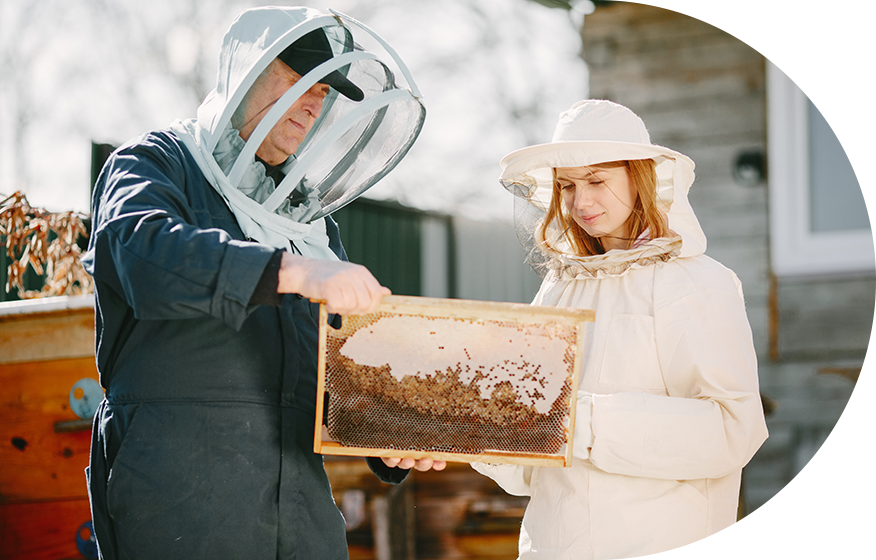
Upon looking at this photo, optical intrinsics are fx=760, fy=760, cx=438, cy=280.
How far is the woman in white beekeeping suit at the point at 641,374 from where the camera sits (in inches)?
79.0

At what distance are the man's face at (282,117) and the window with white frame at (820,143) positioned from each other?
15.0ft

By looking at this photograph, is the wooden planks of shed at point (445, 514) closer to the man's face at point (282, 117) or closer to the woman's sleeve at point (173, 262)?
the man's face at point (282, 117)

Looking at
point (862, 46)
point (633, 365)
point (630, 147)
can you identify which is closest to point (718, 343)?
point (633, 365)

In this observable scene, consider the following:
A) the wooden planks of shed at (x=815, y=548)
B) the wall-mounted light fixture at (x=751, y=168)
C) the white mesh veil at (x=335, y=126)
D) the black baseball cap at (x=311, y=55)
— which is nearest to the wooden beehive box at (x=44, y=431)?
the white mesh veil at (x=335, y=126)

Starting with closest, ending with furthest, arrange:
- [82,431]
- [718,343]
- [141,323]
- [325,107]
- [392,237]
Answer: [141,323], [718,343], [325,107], [82,431], [392,237]

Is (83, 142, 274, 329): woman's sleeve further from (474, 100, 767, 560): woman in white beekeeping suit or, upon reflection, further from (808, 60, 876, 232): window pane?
(808, 60, 876, 232): window pane

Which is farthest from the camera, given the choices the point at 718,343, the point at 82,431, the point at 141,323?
the point at 82,431

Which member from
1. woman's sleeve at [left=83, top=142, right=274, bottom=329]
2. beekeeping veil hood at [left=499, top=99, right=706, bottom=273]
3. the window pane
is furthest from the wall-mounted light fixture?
woman's sleeve at [left=83, top=142, right=274, bottom=329]

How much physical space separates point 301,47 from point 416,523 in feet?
12.2

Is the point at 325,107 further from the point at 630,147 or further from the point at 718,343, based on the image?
the point at 718,343

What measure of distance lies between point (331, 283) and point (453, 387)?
1.81 feet

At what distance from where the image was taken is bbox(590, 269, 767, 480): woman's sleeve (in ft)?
6.52

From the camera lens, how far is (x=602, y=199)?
2314 mm

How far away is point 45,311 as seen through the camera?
9.79 feet
